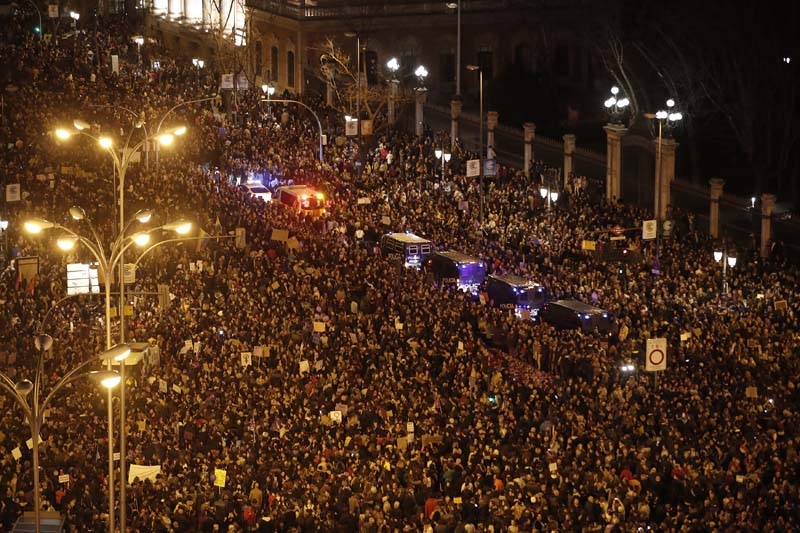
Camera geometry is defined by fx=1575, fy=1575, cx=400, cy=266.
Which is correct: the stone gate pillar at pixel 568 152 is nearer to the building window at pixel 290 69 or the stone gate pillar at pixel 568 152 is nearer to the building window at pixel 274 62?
the building window at pixel 290 69

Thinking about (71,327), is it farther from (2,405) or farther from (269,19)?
(269,19)

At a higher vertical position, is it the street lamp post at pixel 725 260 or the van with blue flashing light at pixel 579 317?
the street lamp post at pixel 725 260

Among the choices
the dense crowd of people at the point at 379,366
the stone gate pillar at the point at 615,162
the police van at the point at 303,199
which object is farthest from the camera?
the stone gate pillar at the point at 615,162

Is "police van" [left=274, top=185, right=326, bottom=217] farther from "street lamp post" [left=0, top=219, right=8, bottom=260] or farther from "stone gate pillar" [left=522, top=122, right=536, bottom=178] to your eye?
"stone gate pillar" [left=522, top=122, right=536, bottom=178]

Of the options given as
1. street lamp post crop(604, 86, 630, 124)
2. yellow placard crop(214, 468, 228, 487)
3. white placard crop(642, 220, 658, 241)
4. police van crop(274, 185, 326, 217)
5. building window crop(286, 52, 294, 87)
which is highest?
building window crop(286, 52, 294, 87)

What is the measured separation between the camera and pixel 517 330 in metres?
36.7

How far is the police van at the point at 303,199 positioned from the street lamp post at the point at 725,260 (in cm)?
1246

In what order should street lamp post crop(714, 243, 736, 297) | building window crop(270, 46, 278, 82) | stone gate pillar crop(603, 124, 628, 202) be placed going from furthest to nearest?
building window crop(270, 46, 278, 82) < stone gate pillar crop(603, 124, 628, 202) < street lamp post crop(714, 243, 736, 297)

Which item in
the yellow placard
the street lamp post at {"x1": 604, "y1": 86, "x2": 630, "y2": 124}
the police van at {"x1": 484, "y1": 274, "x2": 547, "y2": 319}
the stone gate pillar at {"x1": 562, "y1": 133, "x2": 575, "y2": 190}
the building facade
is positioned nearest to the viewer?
the yellow placard

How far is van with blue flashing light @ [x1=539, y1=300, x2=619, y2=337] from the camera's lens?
3806 centimetres

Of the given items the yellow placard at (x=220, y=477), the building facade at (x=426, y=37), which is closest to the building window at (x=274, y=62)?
the building facade at (x=426, y=37)

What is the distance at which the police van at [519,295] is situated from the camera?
4069 cm

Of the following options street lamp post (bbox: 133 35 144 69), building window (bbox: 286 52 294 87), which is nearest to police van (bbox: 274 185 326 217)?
street lamp post (bbox: 133 35 144 69)

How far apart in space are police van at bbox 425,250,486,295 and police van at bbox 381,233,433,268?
2.03ft
